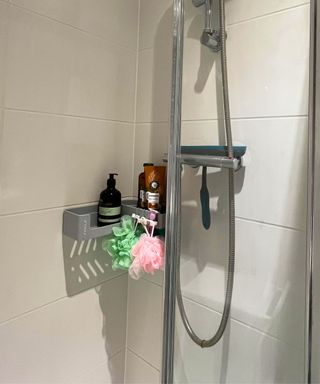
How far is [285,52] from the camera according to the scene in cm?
75

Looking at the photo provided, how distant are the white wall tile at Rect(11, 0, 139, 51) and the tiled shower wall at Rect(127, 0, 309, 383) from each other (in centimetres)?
9

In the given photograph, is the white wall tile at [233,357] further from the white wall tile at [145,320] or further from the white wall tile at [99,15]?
the white wall tile at [99,15]

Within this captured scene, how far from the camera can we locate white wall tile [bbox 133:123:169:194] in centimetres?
102

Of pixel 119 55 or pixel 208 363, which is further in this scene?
pixel 119 55

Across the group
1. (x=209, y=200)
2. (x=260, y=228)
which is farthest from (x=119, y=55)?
(x=260, y=228)

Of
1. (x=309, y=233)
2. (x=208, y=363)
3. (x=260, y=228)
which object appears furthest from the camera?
(x=208, y=363)

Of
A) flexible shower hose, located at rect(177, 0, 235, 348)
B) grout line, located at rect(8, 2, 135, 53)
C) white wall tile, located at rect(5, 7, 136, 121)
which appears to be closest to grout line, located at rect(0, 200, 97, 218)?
white wall tile, located at rect(5, 7, 136, 121)

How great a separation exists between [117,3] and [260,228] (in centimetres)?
90

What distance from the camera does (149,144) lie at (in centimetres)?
106

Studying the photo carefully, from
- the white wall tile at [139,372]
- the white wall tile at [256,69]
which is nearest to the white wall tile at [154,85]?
the white wall tile at [256,69]

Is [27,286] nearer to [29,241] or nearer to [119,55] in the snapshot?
[29,241]

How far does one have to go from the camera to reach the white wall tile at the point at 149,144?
Answer: 102 cm

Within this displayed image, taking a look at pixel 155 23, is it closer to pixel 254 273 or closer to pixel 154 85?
pixel 154 85

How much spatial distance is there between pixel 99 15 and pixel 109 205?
24.8 inches
